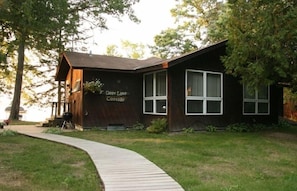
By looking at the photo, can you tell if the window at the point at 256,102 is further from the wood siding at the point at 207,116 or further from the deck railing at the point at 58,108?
the deck railing at the point at 58,108

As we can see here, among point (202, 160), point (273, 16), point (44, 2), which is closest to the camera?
point (202, 160)

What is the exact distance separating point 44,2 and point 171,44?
21873 millimetres

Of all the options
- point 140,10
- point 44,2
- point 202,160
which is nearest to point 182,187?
point 202,160

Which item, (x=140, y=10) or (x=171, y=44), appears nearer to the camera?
(x=140, y=10)

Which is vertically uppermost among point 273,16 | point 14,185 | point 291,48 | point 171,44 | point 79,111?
point 171,44

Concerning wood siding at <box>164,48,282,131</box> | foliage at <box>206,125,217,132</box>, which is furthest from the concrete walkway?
foliage at <box>206,125,217,132</box>

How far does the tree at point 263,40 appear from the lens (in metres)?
10.2

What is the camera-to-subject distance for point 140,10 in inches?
849

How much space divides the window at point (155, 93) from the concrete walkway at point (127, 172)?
4.99 m

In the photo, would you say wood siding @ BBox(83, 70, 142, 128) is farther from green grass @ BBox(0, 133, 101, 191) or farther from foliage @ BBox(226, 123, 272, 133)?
green grass @ BBox(0, 133, 101, 191)

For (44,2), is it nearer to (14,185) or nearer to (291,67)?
(14,185)

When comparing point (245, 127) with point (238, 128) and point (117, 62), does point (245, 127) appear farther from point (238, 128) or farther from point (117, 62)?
point (117, 62)

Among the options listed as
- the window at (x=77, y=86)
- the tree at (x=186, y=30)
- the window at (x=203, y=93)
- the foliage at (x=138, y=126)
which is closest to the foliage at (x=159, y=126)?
the window at (x=203, y=93)

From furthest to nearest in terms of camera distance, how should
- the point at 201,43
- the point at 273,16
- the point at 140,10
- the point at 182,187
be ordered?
the point at 201,43 → the point at 140,10 → the point at 273,16 → the point at 182,187
